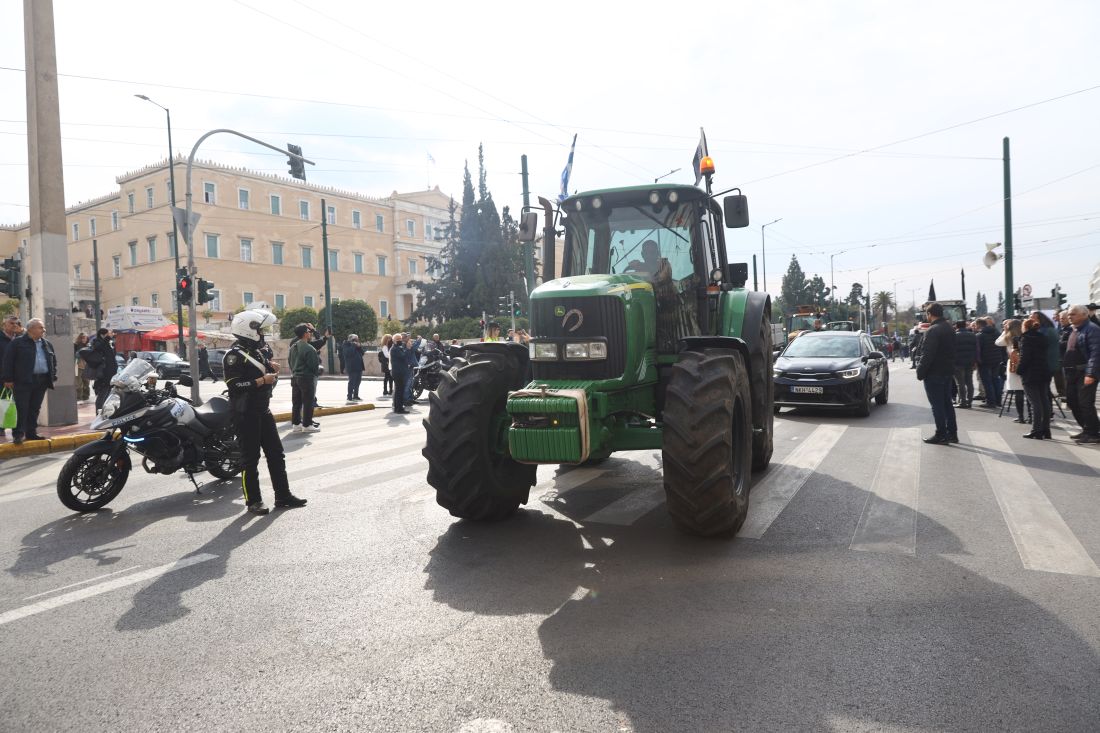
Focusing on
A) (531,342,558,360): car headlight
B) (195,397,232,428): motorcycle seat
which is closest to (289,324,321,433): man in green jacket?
(195,397,232,428): motorcycle seat

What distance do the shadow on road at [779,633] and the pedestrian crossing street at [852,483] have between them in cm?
52

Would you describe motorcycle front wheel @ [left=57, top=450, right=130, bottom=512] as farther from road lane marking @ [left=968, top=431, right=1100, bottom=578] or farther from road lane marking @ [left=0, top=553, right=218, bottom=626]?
road lane marking @ [left=968, top=431, right=1100, bottom=578]

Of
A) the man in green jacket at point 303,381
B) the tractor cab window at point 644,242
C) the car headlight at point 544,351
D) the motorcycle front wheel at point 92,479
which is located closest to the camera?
the car headlight at point 544,351

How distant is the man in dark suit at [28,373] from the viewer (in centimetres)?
1088

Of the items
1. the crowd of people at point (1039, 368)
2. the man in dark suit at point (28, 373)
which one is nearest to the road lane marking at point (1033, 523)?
the crowd of people at point (1039, 368)

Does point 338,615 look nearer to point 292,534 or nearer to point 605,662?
point 605,662

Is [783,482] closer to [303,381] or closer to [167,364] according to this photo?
[303,381]

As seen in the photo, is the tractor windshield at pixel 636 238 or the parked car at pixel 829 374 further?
the parked car at pixel 829 374

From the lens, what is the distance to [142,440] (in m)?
7.41

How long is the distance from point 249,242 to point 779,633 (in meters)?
66.8

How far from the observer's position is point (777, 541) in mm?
5410

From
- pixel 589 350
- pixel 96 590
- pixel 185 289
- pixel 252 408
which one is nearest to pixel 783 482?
pixel 589 350

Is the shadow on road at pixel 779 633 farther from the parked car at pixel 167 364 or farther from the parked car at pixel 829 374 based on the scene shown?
the parked car at pixel 167 364

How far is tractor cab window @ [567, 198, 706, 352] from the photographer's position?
6777 mm
